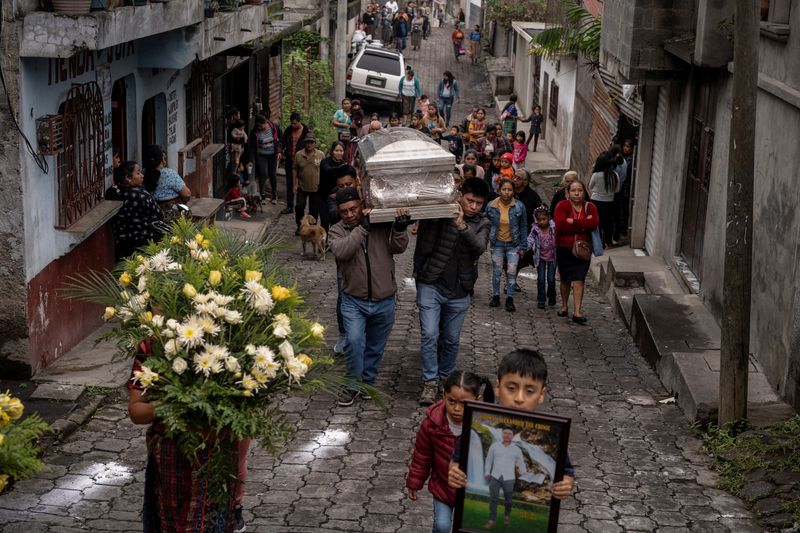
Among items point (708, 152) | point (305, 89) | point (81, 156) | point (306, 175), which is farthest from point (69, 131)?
point (305, 89)

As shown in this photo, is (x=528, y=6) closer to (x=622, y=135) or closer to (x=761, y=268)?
(x=622, y=135)

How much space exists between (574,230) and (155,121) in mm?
5402

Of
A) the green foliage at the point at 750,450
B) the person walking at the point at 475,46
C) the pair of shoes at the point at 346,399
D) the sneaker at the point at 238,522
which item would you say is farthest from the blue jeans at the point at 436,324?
the person walking at the point at 475,46

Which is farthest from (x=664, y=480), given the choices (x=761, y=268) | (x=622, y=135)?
(x=622, y=135)

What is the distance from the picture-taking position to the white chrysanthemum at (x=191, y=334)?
535 centimetres

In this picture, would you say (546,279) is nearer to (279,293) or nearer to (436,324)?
(436,324)

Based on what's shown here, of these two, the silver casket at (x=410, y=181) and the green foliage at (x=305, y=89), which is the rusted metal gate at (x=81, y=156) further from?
the green foliage at (x=305, y=89)

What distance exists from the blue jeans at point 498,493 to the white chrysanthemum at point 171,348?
1.55 metres

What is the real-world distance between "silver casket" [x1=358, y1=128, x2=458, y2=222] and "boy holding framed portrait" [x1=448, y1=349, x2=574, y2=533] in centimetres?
416

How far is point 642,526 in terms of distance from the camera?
7.37m

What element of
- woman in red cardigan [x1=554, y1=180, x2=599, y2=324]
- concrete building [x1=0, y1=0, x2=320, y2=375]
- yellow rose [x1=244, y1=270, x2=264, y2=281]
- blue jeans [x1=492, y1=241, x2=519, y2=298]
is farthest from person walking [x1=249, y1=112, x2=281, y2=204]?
yellow rose [x1=244, y1=270, x2=264, y2=281]

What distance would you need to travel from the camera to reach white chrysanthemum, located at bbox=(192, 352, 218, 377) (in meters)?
5.36

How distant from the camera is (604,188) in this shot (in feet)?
55.3

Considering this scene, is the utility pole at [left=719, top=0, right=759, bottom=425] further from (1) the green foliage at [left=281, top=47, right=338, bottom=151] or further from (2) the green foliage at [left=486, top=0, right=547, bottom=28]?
(2) the green foliage at [left=486, top=0, right=547, bottom=28]
